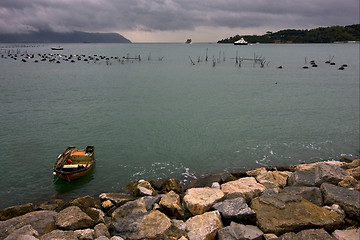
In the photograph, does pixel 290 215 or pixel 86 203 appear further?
pixel 86 203

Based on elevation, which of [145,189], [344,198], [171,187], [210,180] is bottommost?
[210,180]

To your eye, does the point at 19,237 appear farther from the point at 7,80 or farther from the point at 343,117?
the point at 7,80

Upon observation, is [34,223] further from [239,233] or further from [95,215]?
[239,233]

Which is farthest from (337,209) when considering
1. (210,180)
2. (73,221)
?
(73,221)

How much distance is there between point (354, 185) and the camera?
13602 millimetres

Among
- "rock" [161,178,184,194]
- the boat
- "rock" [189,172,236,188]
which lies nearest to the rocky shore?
"rock" [161,178,184,194]

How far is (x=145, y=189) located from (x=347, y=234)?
10137mm

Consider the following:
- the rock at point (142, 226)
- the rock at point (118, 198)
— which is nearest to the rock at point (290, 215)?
Result: the rock at point (142, 226)

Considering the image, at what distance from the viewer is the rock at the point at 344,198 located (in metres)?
11.3

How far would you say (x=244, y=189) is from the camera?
14.2m

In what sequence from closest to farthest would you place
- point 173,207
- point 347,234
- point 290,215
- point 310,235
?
point 310,235, point 347,234, point 290,215, point 173,207

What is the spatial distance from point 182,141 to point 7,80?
52.9 m

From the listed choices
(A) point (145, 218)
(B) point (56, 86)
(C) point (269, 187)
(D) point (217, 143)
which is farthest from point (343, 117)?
(B) point (56, 86)

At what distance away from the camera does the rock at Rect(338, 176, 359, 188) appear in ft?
44.7
